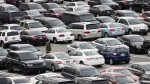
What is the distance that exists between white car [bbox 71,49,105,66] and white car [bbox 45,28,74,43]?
345 inches

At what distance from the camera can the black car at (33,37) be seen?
163 feet

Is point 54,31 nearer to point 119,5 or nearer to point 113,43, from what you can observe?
point 113,43

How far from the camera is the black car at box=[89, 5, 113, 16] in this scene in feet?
201

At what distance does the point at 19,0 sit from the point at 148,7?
15428 millimetres

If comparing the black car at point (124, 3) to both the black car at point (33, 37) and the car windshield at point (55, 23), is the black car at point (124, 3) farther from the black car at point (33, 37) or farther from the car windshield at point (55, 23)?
the black car at point (33, 37)

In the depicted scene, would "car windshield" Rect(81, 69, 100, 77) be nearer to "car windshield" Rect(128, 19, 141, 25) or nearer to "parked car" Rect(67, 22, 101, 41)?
"parked car" Rect(67, 22, 101, 41)

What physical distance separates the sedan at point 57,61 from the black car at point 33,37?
30.1ft

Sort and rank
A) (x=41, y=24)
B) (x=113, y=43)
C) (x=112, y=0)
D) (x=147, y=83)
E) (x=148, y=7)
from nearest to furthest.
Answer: (x=147, y=83) → (x=113, y=43) → (x=41, y=24) → (x=148, y=7) → (x=112, y=0)

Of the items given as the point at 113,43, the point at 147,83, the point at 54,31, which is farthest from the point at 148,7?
the point at 147,83

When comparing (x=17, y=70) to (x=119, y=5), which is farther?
(x=119, y=5)

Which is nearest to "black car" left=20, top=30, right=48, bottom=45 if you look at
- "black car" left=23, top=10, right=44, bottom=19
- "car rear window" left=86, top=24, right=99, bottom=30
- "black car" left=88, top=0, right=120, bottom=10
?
"car rear window" left=86, top=24, right=99, bottom=30

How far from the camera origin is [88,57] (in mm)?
40469

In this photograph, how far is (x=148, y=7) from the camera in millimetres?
64000

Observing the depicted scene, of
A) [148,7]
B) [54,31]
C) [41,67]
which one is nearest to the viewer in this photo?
[41,67]
